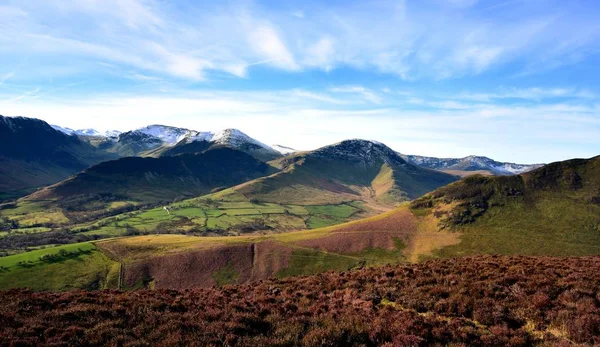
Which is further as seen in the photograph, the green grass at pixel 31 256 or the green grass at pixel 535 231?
the green grass at pixel 31 256

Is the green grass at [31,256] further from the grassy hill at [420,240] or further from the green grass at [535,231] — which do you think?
the green grass at [535,231]

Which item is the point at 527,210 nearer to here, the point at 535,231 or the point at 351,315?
the point at 535,231

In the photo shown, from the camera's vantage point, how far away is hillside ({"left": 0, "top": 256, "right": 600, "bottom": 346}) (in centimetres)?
1523

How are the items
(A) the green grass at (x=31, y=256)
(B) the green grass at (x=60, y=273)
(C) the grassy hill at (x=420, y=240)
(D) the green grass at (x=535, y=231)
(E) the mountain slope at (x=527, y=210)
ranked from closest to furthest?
1. (B) the green grass at (x=60, y=273)
2. (D) the green grass at (x=535, y=231)
3. (C) the grassy hill at (x=420, y=240)
4. (E) the mountain slope at (x=527, y=210)
5. (A) the green grass at (x=31, y=256)

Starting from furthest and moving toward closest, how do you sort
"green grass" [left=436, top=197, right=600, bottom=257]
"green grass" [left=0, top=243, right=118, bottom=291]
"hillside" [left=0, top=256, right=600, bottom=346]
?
1. "green grass" [left=436, top=197, right=600, bottom=257]
2. "green grass" [left=0, top=243, right=118, bottom=291]
3. "hillside" [left=0, top=256, right=600, bottom=346]

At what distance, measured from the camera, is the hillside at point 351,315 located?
15234 mm

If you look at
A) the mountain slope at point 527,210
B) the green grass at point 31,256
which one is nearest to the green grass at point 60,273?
the green grass at point 31,256

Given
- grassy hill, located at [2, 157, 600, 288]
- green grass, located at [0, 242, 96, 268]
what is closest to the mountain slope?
grassy hill, located at [2, 157, 600, 288]

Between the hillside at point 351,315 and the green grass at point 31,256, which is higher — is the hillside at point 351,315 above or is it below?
above

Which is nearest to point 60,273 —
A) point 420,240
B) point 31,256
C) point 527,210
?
point 31,256

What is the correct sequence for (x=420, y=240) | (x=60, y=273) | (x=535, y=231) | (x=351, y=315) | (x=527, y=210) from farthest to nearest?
(x=527, y=210) < (x=420, y=240) < (x=535, y=231) < (x=60, y=273) < (x=351, y=315)

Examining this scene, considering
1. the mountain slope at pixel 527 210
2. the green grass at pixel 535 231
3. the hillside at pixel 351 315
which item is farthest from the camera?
the mountain slope at pixel 527 210

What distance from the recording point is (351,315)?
18.6 metres

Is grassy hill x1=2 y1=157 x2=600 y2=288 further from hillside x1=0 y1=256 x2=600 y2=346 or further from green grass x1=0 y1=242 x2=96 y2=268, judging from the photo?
hillside x1=0 y1=256 x2=600 y2=346
